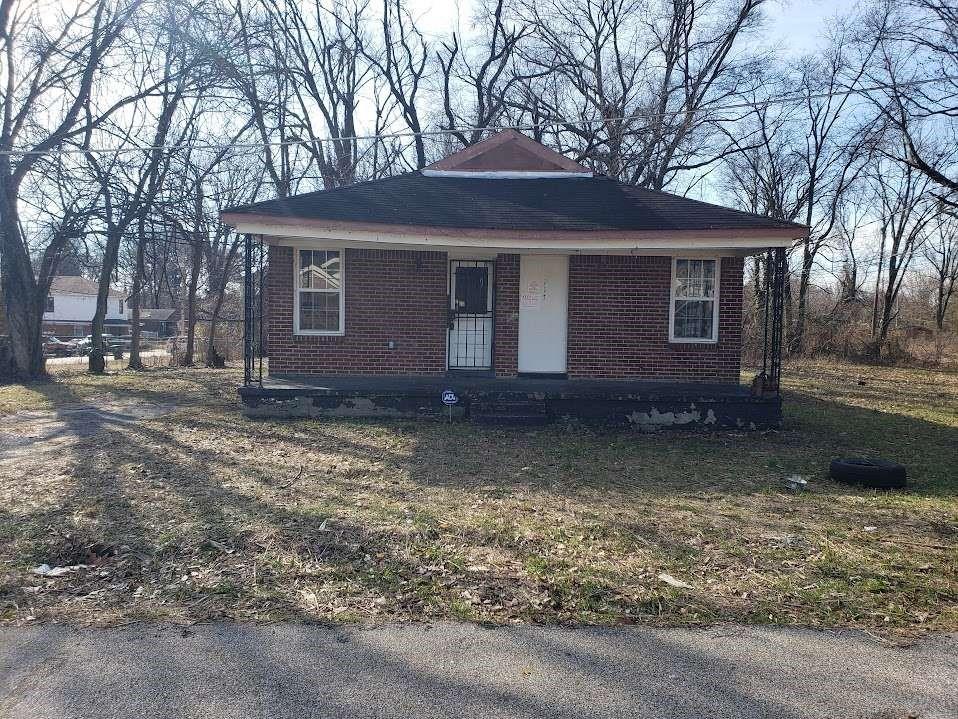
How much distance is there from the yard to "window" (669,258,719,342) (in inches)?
100

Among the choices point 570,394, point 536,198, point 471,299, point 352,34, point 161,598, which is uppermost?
point 352,34

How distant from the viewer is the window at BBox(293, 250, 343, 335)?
34.6ft

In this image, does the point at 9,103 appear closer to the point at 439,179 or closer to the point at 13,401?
the point at 13,401

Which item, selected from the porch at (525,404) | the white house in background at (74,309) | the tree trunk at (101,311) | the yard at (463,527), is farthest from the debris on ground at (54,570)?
the white house in background at (74,309)

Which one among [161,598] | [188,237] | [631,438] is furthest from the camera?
[188,237]

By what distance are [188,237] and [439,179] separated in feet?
35.1

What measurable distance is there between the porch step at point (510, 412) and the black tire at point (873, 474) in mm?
3840

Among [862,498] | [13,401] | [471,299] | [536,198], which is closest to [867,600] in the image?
[862,498]

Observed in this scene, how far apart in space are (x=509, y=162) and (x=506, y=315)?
3798mm

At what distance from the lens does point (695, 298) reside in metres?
10.6

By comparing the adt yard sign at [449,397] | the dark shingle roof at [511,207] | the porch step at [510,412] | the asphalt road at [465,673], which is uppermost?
the dark shingle roof at [511,207]

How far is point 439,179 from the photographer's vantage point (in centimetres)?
1233

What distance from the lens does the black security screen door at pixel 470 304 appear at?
1102 centimetres

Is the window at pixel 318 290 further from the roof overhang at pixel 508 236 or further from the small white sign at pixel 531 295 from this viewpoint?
the small white sign at pixel 531 295
